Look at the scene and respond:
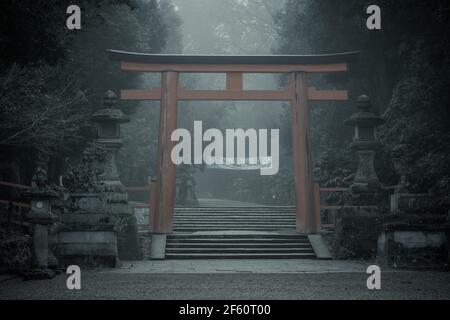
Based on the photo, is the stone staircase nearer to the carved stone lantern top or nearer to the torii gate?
the torii gate

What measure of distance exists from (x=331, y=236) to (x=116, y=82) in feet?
29.3

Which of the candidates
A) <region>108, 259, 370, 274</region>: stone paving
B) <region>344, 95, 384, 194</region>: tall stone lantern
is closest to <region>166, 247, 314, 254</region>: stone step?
<region>108, 259, 370, 274</region>: stone paving

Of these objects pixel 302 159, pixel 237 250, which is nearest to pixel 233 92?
pixel 302 159

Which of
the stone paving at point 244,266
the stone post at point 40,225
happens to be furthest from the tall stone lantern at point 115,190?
the stone post at point 40,225

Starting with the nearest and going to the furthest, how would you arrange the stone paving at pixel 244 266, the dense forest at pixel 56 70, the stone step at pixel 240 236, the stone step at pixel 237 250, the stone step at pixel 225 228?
the stone paving at pixel 244 266 < the dense forest at pixel 56 70 < the stone step at pixel 237 250 < the stone step at pixel 240 236 < the stone step at pixel 225 228

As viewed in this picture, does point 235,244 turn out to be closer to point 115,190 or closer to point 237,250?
point 237,250

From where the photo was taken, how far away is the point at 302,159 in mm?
16750

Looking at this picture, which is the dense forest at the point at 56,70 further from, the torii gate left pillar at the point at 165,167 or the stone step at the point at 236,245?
the stone step at the point at 236,245

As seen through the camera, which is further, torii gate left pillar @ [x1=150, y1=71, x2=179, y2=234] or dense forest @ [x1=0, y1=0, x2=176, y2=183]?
torii gate left pillar @ [x1=150, y1=71, x2=179, y2=234]

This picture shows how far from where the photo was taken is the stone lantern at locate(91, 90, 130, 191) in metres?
15.0

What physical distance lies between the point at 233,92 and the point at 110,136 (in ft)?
12.2

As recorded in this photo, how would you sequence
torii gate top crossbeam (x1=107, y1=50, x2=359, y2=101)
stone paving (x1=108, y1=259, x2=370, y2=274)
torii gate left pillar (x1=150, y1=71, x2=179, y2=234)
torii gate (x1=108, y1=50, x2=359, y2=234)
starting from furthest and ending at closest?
torii gate top crossbeam (x1=107, y1=50, x2=359, y2=101), torii gate (x1=108, y1=50, x2=359, y2=234), torii gate left pillar (x1=150, y1=71, x2=179, y2=234), stone paving (x1=108, y1=259, x2=370, y2=274)

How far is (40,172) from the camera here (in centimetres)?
1077

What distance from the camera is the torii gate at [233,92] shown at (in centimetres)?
1656
